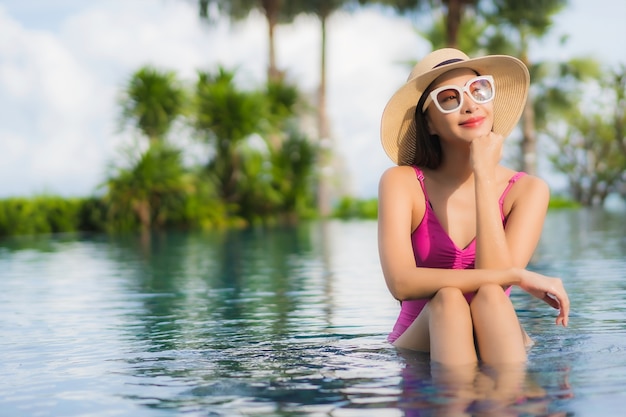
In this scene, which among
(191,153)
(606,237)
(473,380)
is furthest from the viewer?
(191,153)

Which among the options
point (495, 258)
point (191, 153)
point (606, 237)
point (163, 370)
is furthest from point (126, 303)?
point (191, 153)

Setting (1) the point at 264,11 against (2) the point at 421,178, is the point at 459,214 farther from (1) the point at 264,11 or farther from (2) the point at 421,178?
(1) the point at 264,11

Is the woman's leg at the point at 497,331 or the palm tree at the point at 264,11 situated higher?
the palm tree at the point at 264,11

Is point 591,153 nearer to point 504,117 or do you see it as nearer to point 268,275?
point 268,275

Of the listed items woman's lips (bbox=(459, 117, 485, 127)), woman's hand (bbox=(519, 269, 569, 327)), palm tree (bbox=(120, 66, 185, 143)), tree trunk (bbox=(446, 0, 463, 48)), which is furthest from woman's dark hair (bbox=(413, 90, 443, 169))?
tree trunk (bbox=(446, 0, 463, 48))

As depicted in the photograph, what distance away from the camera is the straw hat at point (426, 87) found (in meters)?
4.15

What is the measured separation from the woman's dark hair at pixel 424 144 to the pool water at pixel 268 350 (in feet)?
2.46

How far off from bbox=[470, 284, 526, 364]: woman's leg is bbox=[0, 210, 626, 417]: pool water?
0.09 m

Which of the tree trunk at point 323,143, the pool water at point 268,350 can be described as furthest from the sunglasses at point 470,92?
the tree trunk at point 323,143

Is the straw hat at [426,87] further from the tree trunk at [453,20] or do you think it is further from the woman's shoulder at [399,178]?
the tree trunk at [453,20]

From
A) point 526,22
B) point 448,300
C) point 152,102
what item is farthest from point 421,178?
point 526,22

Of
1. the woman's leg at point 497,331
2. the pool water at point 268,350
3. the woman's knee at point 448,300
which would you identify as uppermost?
the woman's knee at point 448,300

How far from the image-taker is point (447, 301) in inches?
148

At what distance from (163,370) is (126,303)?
3199 millimetres
